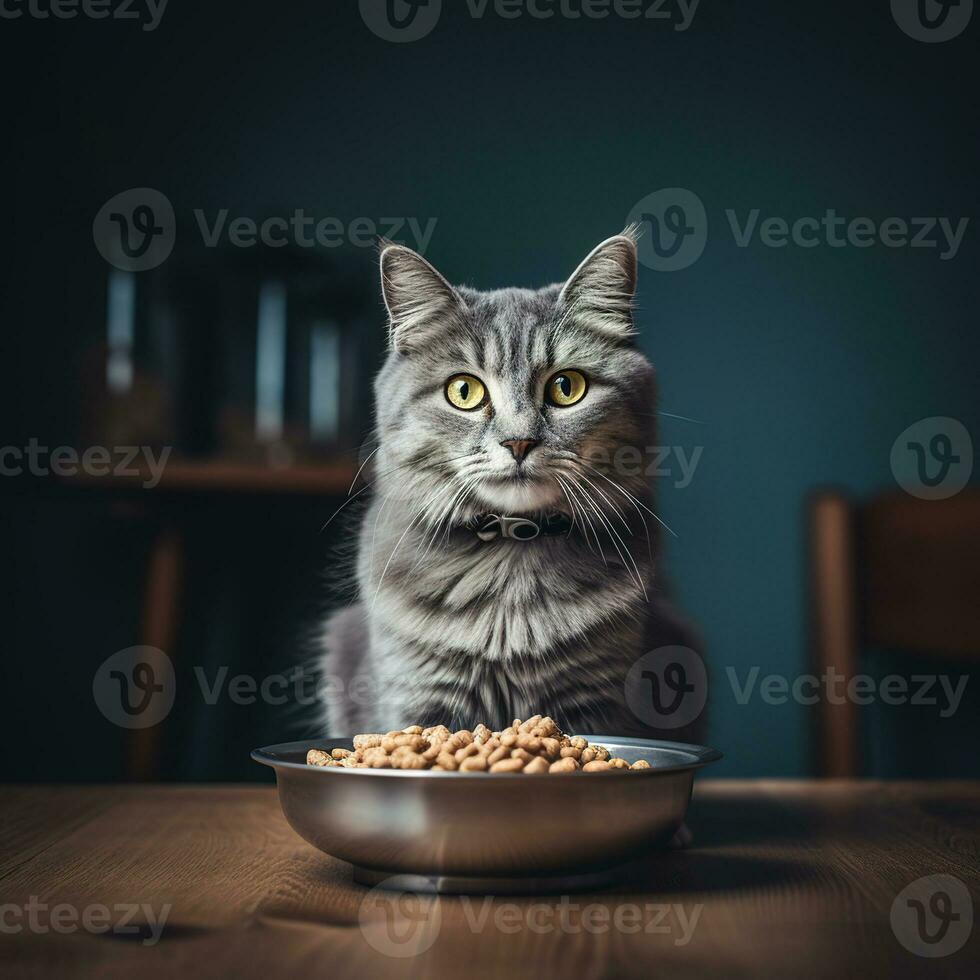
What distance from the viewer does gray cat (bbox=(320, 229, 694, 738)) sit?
43.5 inches

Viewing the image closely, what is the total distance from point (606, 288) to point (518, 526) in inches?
11.0

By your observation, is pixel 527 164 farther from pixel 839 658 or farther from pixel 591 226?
pixel 839 658

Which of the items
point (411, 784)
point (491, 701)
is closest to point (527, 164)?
point (491, 701)

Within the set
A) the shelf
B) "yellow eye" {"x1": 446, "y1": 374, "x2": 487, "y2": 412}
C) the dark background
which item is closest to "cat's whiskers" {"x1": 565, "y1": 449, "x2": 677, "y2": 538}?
"yellow eye" {"x1": 446, "y1": 374, "x2": 487, "y2": 412}

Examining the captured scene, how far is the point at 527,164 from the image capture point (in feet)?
7.32

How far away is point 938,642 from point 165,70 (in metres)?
1.91

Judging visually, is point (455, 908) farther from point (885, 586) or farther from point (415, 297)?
point (885, 586)

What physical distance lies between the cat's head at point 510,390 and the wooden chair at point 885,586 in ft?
2.57

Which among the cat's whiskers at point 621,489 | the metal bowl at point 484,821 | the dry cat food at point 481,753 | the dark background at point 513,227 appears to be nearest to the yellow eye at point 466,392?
the cat's whiskers at point 621,489

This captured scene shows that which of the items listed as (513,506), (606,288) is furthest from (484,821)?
(606,288)

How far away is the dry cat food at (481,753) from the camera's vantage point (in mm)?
782

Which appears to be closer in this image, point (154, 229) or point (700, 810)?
point (700, 810)

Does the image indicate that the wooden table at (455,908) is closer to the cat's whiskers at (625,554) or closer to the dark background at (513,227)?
the cat's whiskers at (625,554)

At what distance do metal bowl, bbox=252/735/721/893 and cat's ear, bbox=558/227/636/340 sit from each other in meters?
0.54
